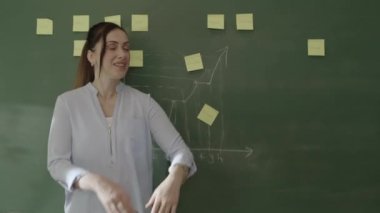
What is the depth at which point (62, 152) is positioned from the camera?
142 centimetres

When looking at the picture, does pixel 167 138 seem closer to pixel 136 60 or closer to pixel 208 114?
pixel 208 114

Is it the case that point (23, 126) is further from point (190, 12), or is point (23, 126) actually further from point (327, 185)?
point (327, 185)

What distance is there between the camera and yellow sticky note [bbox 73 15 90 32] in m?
1.78

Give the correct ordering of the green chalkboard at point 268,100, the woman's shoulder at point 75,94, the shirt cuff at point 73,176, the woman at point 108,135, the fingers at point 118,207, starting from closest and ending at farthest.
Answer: the fingers at point 118,207, the shirt cuff at point 73,176, the woman at point 108,135, the woman's shoulder at point 75,94, the green chalkboard at point 268,100

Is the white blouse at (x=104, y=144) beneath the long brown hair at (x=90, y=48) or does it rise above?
beneath

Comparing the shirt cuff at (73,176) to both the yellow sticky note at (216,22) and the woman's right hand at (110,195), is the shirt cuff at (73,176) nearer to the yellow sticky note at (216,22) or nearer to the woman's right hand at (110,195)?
the woman's right hand at (110,195)

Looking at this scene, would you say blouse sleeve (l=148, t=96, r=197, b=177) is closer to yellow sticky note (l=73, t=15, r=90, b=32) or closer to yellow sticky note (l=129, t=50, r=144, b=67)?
yellow sticky note (l=129, t=50, r=144, b=67)

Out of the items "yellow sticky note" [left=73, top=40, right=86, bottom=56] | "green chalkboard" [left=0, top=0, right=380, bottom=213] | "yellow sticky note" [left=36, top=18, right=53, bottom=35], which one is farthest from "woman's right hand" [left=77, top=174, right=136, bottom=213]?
"yellow sticky note" [left=36, top=18, right=53, bottom=35]

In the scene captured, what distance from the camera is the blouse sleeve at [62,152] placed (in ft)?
4.35

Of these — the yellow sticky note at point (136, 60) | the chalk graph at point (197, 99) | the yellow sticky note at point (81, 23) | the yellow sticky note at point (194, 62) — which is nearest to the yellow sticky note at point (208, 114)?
the chalk graph at point (197, 99)

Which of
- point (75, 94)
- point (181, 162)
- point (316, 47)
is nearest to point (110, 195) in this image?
point (181, 162)

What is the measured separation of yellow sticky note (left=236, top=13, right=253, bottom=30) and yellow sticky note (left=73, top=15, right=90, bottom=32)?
0.70 metres

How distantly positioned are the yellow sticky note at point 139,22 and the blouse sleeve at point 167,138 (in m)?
0.39

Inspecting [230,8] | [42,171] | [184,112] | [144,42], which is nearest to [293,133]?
[184,112]
